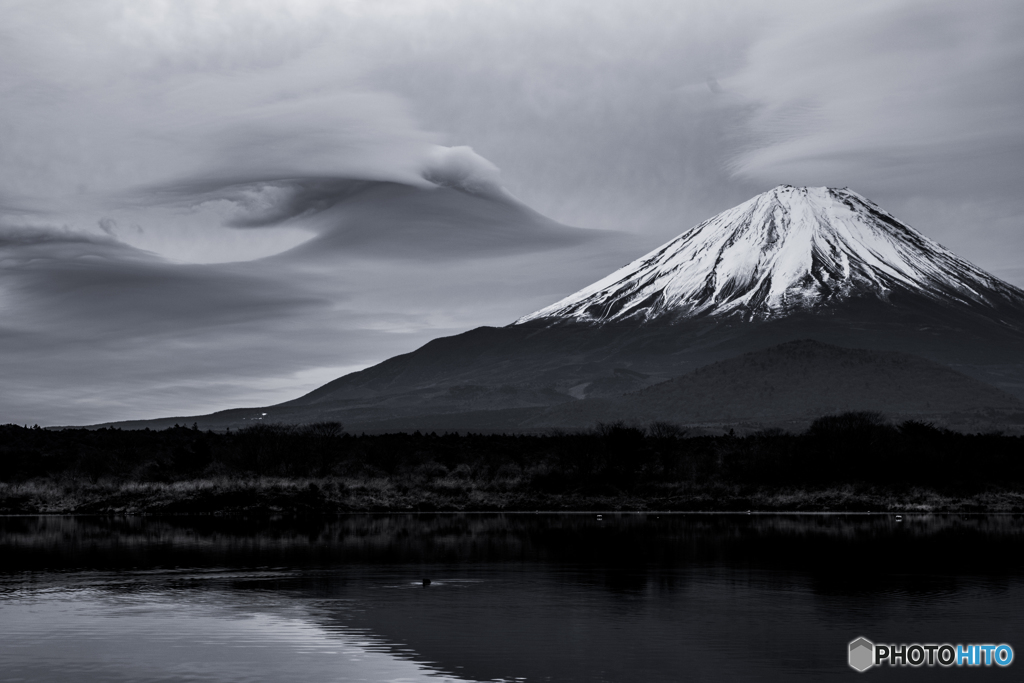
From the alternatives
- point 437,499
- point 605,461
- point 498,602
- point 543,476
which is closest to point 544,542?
point 498,602

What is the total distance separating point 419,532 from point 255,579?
58.3 ft

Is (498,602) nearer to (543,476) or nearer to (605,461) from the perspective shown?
(543,476)

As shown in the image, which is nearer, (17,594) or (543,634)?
(543,634)

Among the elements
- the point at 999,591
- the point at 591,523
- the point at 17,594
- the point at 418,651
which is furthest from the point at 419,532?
the point at 418,651

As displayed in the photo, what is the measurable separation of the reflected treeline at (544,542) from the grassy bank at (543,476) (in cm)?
548

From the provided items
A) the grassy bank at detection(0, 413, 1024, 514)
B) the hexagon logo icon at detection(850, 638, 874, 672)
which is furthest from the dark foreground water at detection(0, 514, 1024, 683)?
the grassy bank at detection(0, 413, 1024, 514)

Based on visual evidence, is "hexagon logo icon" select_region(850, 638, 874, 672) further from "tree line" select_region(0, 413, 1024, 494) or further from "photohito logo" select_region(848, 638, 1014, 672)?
"tree line" select_region(0, 413, 1024, 494)

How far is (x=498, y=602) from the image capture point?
31266 millimetres

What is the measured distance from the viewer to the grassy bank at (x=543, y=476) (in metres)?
69.1

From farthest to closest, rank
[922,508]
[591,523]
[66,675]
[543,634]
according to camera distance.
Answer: [922,508]
[591,523]
[543,634]
[66,675]

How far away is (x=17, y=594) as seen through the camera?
3238 centimetres

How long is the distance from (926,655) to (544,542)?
25.4 metres

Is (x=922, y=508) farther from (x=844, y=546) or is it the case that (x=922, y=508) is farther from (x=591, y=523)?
(x=844, y=546)

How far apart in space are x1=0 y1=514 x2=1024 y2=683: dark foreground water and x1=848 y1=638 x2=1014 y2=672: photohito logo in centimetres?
51
